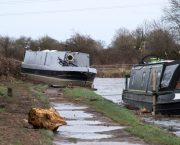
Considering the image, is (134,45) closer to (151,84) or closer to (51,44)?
(51,44)

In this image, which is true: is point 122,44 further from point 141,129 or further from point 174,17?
point 141,129

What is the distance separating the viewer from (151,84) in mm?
25297

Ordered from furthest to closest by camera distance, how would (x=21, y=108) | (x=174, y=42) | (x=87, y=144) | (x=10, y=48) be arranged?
(x=10, y=48) < (x=174, y=42) < (x=21, y=108) < (x=87, y=144)

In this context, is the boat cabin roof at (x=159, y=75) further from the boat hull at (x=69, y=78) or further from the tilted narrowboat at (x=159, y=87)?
the boat hull at (x=69, y=78)

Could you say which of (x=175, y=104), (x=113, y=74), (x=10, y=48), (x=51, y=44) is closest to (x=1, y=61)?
(x=175, y=104)

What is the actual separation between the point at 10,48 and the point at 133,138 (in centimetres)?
7197

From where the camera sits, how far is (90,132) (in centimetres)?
1445

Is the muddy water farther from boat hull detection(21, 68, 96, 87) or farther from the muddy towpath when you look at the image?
boat hull detection(21, 68, 96, 87)

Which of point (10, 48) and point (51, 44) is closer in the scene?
point (10, 48)

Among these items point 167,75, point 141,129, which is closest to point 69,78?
point 167,75

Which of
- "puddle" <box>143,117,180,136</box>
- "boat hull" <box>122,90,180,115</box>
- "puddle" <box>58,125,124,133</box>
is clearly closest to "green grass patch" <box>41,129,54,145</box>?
"puddle" <box>58,125,124,133</box>

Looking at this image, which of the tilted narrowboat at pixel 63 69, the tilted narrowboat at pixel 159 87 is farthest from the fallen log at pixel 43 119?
the tilted narrowboat at pixel 63 69

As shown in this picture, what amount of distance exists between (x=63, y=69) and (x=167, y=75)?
19356mm

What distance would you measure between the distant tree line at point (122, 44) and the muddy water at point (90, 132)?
170 ft
